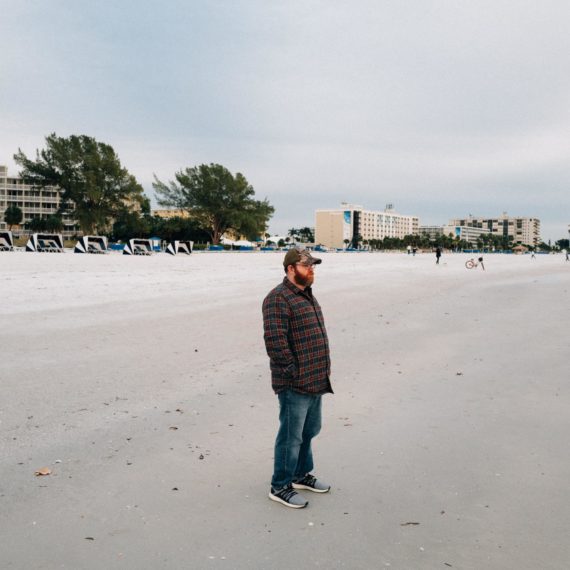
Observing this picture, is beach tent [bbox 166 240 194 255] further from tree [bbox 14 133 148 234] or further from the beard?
the beard

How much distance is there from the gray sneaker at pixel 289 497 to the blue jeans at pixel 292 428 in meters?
0.03

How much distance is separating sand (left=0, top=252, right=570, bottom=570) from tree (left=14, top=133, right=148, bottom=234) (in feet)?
214

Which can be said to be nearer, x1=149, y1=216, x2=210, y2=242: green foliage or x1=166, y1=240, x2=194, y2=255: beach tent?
x1=166, y1=240, x2=194, y2=255: beach tent

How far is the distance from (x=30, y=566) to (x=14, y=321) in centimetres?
839

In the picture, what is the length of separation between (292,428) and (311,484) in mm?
526

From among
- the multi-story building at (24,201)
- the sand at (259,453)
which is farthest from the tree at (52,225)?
the sand at (259,453)

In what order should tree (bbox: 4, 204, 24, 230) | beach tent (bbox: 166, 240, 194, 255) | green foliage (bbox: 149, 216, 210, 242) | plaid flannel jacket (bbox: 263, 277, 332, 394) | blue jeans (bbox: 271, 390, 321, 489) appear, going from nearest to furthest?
1. plaid flannel jacket (bbox: 263, 277, 332, 394)
2. blue jeans (bbox: 271, 390, 321, 489)
3. beach tent (bbox: 166, 240, 194, 255)
4. green foliage (bbox: 149, 216, 210, 242)
5. tree (bbox: 4, 204, 24, 230)

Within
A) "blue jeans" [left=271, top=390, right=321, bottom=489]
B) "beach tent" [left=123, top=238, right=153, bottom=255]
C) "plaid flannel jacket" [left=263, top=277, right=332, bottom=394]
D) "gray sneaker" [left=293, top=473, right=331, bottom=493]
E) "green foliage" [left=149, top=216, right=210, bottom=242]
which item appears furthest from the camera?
"green foliage" [left=149, top=216, right=210, bottom=242]

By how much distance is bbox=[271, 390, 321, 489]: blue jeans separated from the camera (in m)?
3.56

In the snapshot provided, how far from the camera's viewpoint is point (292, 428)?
3.58 meters

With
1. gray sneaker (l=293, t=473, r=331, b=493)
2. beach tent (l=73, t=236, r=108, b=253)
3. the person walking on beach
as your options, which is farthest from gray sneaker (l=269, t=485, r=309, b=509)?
beach tent (l=73, t=236, r=108, b=253)

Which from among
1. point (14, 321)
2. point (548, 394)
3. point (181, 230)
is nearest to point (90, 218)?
point (181, 230)

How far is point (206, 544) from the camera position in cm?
310

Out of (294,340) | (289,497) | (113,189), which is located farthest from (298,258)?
(113,189)
